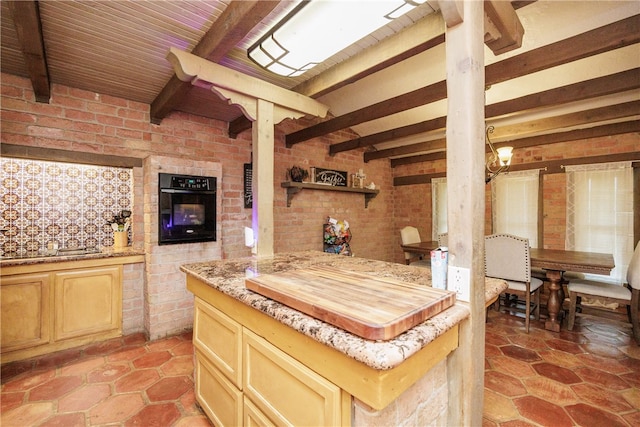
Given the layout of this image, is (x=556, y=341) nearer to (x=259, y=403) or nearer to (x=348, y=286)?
(x=348, y=286)

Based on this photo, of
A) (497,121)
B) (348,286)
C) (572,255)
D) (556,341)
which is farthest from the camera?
(497,121)

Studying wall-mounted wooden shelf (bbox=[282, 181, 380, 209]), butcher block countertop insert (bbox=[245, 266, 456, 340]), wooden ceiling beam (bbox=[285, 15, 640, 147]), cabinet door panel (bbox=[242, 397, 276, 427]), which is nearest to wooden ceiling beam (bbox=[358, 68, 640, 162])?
wooden ceiling beam (bbox=[285, 15, 640, 147])

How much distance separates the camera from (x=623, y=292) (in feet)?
9.28

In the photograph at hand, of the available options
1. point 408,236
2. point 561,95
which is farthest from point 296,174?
point 561,95

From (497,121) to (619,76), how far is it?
1.35 metres

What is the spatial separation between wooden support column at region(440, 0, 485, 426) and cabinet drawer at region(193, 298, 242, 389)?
950 millimetres

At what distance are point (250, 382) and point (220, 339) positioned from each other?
1.10 ft

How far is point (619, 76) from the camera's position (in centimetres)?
241

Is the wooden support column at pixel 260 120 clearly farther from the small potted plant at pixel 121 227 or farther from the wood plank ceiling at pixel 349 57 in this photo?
the small potted plant at pixel 121 227

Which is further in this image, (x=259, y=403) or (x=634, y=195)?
(x=634, y=195)

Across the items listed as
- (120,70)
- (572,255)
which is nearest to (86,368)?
(120,70)

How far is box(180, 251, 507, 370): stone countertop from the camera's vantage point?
0.75 metres

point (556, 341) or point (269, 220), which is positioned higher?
point (269, 220)

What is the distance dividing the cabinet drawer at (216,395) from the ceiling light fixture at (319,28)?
1885 mm
